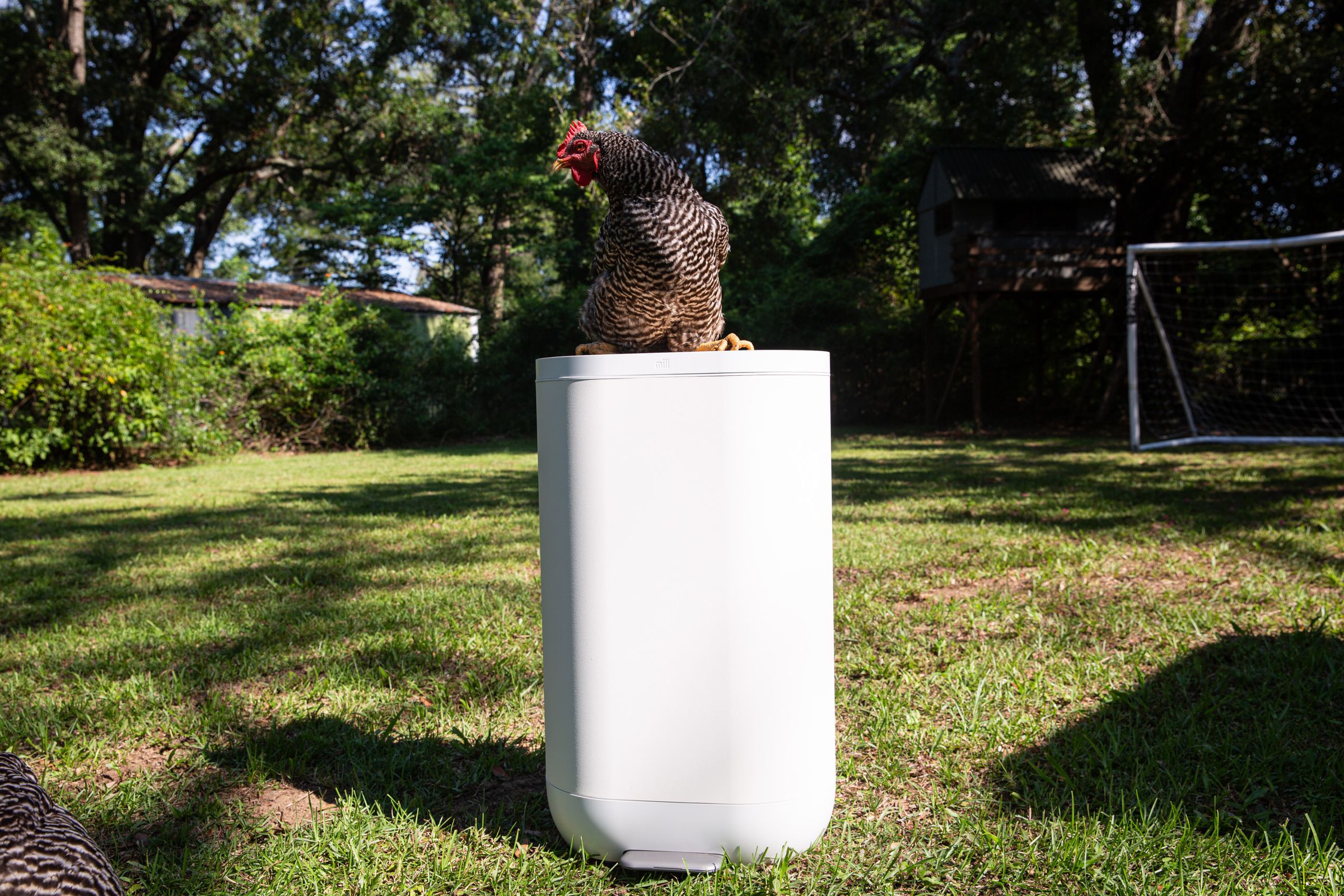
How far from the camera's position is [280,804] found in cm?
240

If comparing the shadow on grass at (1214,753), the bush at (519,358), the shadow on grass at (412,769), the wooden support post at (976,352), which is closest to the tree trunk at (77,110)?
the bush at (519,358)

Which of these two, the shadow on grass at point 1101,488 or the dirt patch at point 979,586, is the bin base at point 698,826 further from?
the shadow on grass at point 1101,488

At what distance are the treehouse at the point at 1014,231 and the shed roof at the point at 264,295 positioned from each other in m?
11.1

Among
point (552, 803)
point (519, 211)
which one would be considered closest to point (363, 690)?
point (552, 803)

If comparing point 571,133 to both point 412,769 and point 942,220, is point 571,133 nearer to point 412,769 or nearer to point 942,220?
point 412,769

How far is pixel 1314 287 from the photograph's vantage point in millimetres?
12836

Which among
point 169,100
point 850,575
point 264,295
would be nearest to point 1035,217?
point 850,575

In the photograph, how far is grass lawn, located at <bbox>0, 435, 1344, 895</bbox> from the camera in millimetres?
2070

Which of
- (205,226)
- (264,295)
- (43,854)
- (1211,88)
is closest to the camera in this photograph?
(43,854)

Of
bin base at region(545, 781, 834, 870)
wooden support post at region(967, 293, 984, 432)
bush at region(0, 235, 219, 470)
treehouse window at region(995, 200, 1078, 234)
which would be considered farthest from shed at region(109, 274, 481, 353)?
bin base at region(545, 781, 834, 870)

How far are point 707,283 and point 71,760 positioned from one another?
2.41m

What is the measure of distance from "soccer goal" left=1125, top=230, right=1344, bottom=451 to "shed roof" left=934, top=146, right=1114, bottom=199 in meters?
1.64

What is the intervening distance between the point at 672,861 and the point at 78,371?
11.4 meters

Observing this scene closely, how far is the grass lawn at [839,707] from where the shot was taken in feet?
6.79
